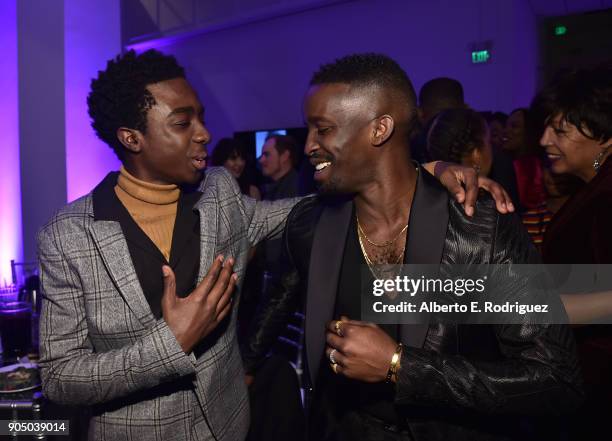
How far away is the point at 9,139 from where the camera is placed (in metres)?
4.64

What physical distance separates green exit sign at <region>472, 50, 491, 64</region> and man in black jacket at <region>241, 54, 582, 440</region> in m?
5.62

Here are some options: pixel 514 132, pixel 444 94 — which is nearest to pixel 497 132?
pixel 514 132

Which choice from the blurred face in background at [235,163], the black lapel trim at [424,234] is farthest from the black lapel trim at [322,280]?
the blurred face in background at [235,163]

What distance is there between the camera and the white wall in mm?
6840

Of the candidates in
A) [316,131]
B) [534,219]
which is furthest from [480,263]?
[534,219]

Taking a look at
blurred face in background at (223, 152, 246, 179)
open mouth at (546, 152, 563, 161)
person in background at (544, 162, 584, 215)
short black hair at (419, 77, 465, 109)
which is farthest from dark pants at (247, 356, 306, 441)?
blurred face in background at (223, 152, 246, 179)

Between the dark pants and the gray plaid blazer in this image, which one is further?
the dark pants

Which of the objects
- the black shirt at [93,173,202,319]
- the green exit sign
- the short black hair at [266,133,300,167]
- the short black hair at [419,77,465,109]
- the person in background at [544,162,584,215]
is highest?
the green exit sign

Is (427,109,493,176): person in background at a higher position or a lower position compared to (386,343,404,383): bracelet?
higher

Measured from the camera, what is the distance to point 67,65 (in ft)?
15.6

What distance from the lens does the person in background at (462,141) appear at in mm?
2736

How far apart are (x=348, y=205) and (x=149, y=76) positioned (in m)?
0.82

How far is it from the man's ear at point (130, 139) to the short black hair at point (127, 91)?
0.06 ft

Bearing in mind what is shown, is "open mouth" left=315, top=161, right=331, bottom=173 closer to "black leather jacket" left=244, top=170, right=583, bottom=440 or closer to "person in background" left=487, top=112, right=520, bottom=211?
"black leather jacket" left=244, top=170, right=583, bottom=440
